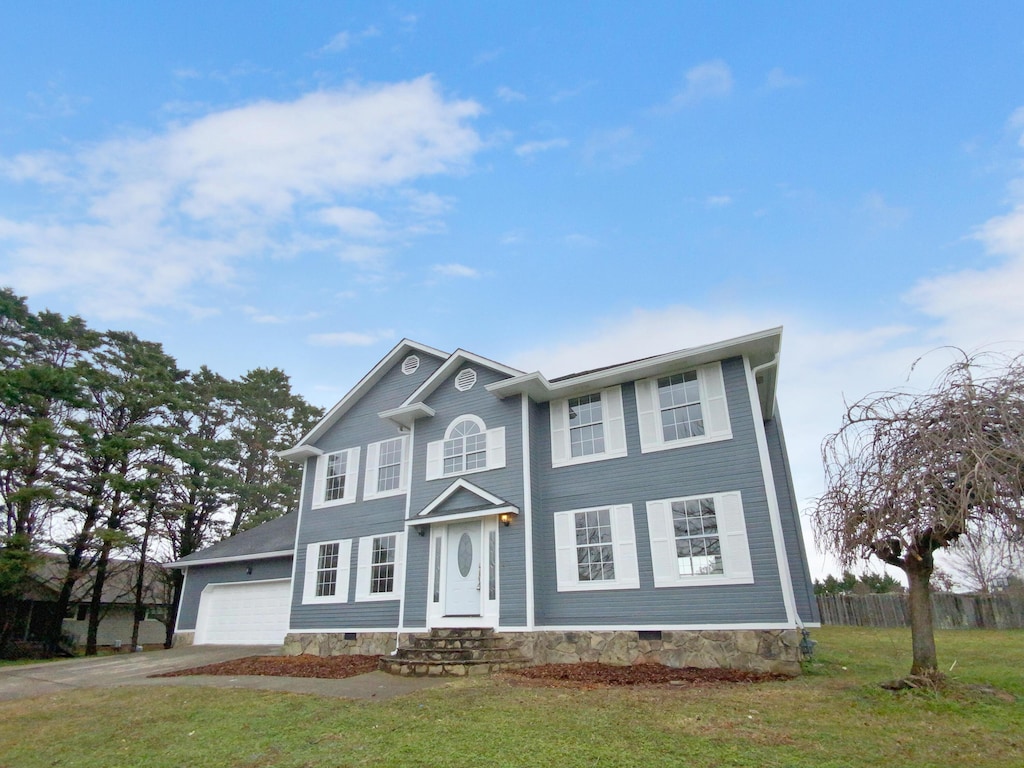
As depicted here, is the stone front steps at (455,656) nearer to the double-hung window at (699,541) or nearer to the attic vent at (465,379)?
the double-hung window at (699,541)

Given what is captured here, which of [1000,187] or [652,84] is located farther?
[652,84]

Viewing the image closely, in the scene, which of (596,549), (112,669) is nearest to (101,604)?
(112,669)

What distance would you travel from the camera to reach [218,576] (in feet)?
59.0

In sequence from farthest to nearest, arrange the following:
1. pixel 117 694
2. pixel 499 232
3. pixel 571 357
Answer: pixel 571 357, pixel 499 232, pixel 117 694

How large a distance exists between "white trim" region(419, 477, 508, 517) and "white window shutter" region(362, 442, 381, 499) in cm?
230

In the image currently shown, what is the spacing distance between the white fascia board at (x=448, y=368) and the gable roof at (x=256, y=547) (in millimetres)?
6072

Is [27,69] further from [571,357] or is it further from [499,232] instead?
[571,357]

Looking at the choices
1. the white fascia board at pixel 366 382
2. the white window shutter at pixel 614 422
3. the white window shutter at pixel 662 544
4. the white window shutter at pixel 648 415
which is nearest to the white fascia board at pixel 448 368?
the white fascia board at pixel 366 382

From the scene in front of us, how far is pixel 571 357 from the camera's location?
2016cm

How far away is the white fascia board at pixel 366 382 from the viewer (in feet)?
51.1

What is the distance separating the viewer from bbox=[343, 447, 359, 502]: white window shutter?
1535 centimetres

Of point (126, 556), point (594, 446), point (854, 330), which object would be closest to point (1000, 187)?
point (854, 330)

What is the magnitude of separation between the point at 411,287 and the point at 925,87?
468 inches

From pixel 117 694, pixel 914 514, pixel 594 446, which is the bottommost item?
pixel 117 694
